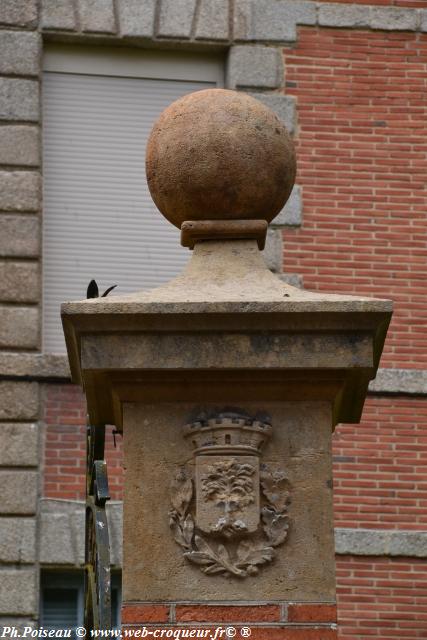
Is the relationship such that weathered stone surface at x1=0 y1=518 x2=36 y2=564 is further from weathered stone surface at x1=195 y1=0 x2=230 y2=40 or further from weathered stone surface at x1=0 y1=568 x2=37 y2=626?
weathered stone surface at x1=195 y1=0 x2=230 y2=40

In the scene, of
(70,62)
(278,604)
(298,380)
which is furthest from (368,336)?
(70,62)

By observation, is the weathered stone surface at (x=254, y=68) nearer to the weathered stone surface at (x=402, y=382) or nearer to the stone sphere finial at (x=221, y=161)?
the weathered stone surface at (x=402, y=382)

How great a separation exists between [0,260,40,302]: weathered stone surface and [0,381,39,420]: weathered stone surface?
2.22 feet

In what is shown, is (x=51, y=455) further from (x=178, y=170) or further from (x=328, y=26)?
(x=178, y=170)

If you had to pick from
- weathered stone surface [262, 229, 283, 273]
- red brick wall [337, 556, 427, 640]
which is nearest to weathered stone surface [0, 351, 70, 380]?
weathered stone surface [262, 229, 283, 273]

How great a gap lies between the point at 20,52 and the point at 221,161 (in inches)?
312

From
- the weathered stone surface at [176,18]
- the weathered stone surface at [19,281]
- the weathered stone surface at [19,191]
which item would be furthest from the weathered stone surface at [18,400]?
the weathered stone surface at [176,18]

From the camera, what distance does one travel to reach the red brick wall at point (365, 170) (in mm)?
11688

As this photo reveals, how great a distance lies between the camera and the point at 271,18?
12.2m

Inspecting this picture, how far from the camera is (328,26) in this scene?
1222 cm

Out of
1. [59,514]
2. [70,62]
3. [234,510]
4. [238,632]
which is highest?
[70,62]

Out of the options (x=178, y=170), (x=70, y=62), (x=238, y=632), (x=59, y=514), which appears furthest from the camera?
(x=70, y=62)

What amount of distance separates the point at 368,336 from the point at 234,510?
22.5 inches

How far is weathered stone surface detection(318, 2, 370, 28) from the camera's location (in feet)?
40.1
